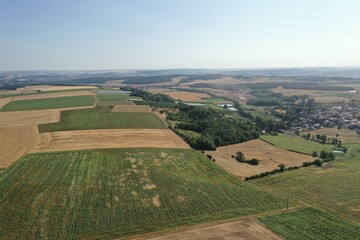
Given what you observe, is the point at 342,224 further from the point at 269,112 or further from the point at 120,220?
the point at 269,112

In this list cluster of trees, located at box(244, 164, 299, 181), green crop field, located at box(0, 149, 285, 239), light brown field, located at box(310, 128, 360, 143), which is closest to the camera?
green crop field, located at box(0, 149, 285, 239)

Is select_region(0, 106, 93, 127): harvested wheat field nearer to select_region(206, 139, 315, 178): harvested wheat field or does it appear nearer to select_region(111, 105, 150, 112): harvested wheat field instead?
select_region(111, 105, 150, 112): harvested wheat field

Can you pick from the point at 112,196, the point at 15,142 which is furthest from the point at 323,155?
the point at 15,142

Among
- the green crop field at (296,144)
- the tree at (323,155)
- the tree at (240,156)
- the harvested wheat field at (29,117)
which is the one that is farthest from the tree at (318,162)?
the harvested wheat field at (29,117)

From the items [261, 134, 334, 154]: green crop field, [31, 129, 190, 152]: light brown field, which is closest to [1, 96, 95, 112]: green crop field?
[31, 129, 190, 152]: light brown field

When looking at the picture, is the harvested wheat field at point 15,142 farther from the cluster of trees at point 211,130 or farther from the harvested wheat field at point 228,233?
the harvested wheat field at point 228,233

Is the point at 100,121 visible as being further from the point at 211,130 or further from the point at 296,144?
the point at 296,144
